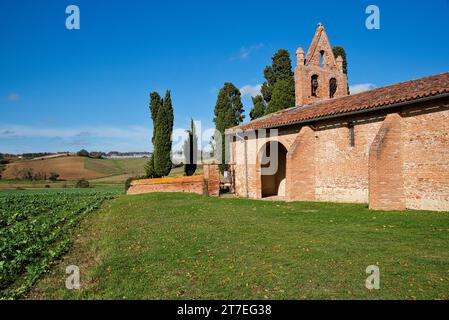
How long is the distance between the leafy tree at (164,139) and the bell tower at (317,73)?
16.3m

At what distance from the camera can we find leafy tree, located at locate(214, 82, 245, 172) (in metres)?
35.3

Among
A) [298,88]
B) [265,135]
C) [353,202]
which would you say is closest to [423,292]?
[353,202]

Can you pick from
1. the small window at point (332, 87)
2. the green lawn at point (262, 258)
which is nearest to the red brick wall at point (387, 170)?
the green lawn at point (262, 258)


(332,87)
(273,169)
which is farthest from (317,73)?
(273,169)

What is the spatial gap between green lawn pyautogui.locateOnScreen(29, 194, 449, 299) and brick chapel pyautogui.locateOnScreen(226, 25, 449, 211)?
5.06 ft

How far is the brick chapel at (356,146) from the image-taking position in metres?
11.6

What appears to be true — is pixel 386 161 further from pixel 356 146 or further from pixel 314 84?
pixel 314 84

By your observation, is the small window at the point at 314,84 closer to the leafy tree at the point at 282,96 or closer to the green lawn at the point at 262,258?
the leafy tree at the point at 282,96

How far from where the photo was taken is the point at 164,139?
3378 centimetres

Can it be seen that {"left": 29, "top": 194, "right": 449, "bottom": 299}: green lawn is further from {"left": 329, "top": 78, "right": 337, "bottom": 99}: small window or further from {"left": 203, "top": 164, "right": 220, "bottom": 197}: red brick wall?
{"left": 329, "top": 78, "right": 337, "bottom": 99}: small window

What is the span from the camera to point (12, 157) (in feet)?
218

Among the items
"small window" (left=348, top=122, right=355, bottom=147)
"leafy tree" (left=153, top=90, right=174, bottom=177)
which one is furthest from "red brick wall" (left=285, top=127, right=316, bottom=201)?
"leafy tree" (left=153, top=90, right=174, bottom=177)
